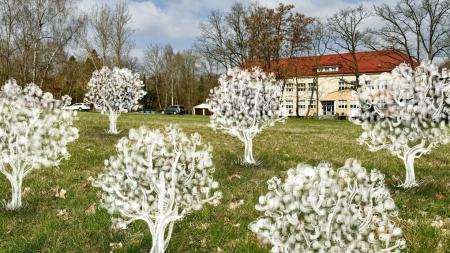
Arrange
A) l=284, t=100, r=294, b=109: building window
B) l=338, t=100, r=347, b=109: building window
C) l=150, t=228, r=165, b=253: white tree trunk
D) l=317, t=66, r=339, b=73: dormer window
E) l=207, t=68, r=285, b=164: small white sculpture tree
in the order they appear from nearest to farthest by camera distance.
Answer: l=150, t=228, r=165, b=253: white tree trunk → l=207, t=68, r=285, b=164: small white sculpture tree → l=338, t=100, r=347, b=109: building window → l=317, t=66, r=339, b=73: dormer window → l=284, t=100, r=294, b=109: building window

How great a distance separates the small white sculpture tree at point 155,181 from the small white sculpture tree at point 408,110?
19.5 feet

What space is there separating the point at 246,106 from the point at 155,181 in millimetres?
8359

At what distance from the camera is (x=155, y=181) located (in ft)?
16.8

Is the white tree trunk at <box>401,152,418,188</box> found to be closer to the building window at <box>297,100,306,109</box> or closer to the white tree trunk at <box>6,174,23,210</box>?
the white tree trunk at <box>6,174,23,210</box>

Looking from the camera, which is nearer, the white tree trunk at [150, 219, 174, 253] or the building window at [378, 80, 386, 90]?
the white tree trunk at [150, 219, 174, 253]

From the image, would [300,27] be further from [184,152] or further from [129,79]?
[184,152]

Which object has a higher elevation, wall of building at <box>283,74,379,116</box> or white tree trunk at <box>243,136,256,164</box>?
wall of building at <box>283,74,379,116</box>

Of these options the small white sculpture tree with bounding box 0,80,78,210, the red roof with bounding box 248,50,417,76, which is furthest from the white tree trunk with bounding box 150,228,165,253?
the red roof with bounding box 248,50,417,76

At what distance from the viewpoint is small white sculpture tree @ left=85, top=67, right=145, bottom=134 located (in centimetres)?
2020

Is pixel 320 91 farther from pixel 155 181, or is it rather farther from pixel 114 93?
pixel 155 181

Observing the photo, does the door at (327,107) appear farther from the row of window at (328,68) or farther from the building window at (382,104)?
the building window at (382,104)

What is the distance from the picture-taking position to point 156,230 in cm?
517

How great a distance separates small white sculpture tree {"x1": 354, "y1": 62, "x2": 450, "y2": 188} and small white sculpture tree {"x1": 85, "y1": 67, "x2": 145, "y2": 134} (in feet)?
41.7

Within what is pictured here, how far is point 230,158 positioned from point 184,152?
323 inches
